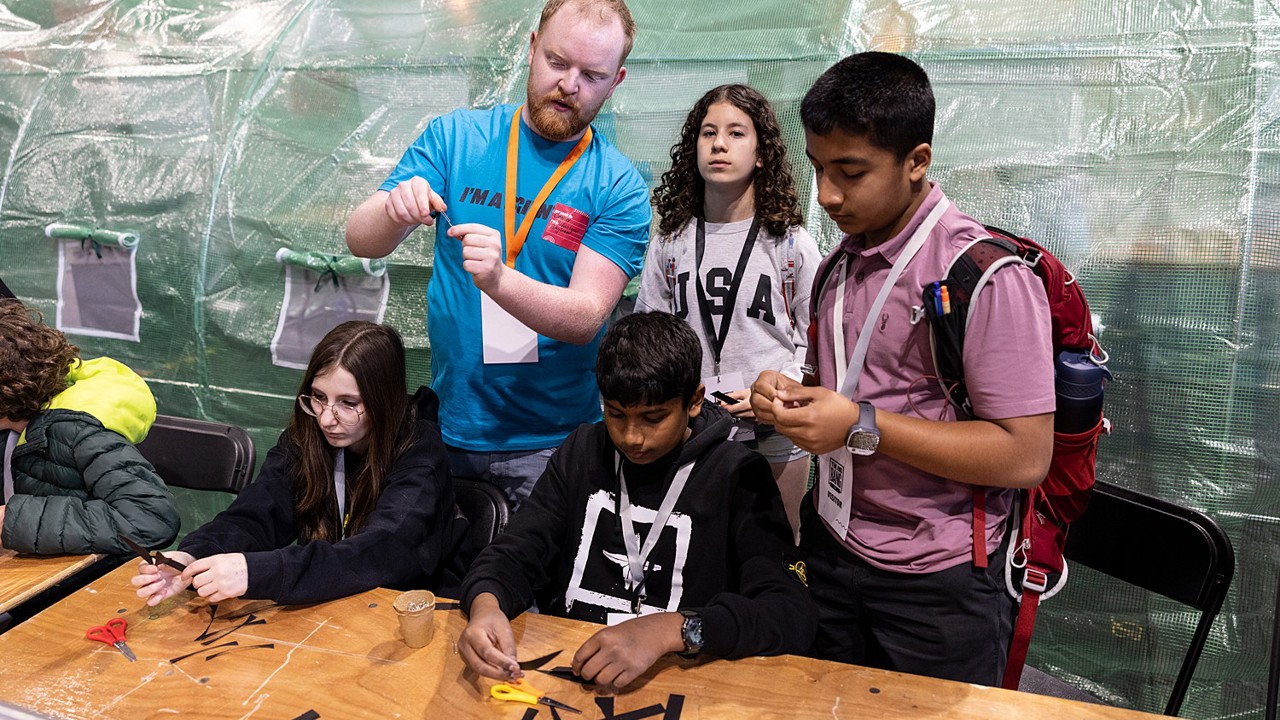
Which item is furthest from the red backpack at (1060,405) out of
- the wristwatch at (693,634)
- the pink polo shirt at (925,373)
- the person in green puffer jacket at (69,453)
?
the person in green puffer jacket at (69,453)

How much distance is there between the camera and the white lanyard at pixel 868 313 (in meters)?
1.62

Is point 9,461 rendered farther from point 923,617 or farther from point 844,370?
point 923,617

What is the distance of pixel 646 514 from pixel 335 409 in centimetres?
81

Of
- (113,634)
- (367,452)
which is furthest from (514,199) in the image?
(113,634)

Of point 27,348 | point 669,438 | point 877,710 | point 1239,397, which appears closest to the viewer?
point 877,710

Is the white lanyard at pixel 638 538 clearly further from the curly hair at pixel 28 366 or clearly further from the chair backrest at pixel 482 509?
the curly hair at pixel 28 366

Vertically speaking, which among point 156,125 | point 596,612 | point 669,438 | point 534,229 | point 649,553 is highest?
point 156,125

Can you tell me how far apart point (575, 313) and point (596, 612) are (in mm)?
774

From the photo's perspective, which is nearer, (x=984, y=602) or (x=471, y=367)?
(x=984, y=602)

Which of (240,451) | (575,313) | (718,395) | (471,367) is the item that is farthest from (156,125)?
(718,395)

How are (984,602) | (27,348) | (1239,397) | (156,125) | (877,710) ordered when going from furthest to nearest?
(156,125)
(1239,397)
(27,348)
(984,602)
(877,710)

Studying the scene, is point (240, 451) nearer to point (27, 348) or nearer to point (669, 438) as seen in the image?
point (27, 348)

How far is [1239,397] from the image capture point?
9.37ft

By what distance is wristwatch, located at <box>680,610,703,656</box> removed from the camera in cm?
159
